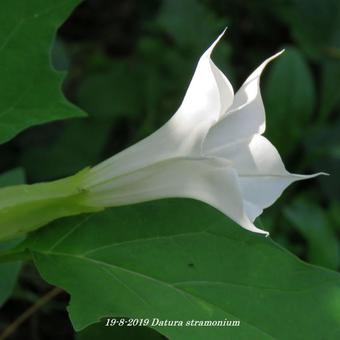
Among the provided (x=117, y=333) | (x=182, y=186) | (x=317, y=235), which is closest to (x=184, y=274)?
(x=182, y=186)

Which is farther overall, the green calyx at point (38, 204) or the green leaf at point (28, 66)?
the green leaf at point (28, 66)

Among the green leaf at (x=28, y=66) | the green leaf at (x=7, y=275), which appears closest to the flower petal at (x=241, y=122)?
the green leaf at (x=28, y=66)

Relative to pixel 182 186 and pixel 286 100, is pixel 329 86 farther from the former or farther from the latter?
pixel 182 186

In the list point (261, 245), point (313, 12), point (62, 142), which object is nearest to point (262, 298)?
point (261, 245)

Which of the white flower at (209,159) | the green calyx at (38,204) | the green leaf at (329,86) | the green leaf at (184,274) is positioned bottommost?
the green leaf at (329,86)

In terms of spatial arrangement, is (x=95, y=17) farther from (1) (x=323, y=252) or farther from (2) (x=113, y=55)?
(1) (x=323, y=252)

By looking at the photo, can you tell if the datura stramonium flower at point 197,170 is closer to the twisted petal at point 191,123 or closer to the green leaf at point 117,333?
the twisted petal at point 191,123

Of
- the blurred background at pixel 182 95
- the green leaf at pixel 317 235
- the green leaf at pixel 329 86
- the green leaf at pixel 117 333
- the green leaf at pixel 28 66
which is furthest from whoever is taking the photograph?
the green leaf at pixel 329 86
